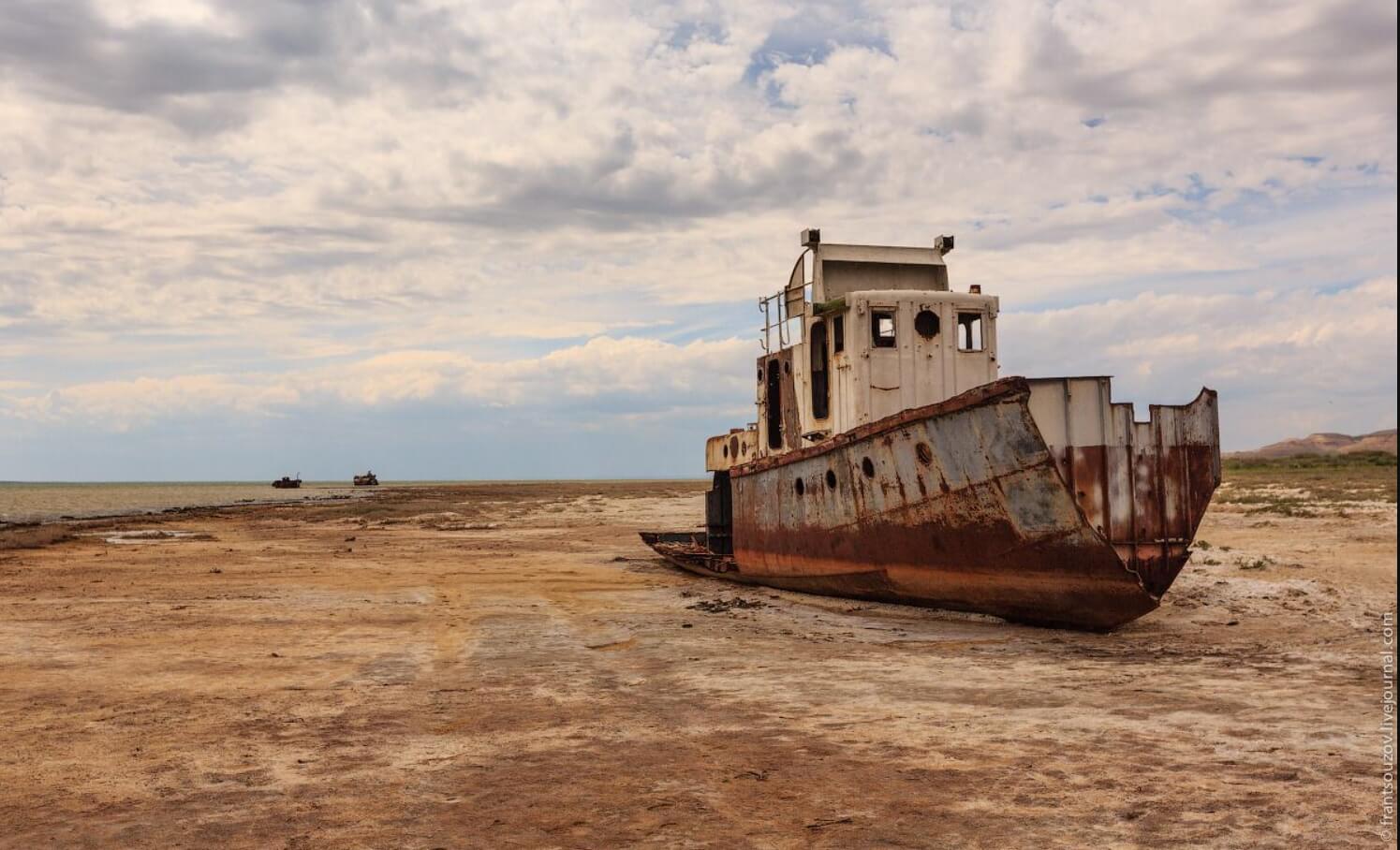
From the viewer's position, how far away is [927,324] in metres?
13.6

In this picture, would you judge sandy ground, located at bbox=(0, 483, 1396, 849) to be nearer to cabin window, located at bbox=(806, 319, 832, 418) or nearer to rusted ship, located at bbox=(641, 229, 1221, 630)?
rusted ship, located at bbox=(641, 229, 1221, 630)

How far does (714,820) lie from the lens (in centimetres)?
475

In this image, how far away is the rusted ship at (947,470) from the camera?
31.8 feet

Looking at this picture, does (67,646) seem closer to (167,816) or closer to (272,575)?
(167,816)

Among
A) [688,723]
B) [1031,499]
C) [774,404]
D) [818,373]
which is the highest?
[818,373]

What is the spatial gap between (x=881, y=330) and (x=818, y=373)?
1.17 meters

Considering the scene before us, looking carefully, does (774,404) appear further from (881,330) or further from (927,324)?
(927,324)

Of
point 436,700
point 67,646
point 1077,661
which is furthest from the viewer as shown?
point 67,646

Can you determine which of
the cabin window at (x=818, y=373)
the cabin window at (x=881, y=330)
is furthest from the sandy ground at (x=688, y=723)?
the cabin window at (x=881, y=330)

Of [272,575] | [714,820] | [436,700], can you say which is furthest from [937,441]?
[272,575]

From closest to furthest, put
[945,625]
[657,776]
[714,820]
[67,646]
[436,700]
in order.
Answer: [714,820] → [657,776] → [436,700] → [67,646] → [945,625]

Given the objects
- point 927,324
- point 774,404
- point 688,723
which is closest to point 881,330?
point 927,324

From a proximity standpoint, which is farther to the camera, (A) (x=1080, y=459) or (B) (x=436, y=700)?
(A) (x=1080, y=459)

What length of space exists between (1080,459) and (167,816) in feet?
27.7
